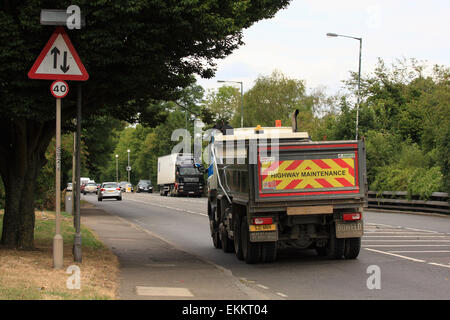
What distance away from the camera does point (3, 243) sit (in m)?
14.9

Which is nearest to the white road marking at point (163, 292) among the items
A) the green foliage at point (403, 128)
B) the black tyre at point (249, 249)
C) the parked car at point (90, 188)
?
the black tyre at point (249, 249)

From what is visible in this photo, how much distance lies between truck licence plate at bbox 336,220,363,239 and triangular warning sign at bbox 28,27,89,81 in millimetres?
5695

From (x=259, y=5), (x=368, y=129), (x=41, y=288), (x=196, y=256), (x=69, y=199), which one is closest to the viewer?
(x=41, y=288)

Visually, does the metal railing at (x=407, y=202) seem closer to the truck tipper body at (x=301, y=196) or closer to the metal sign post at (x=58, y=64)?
the truck tipper body at (x=301, y=196)

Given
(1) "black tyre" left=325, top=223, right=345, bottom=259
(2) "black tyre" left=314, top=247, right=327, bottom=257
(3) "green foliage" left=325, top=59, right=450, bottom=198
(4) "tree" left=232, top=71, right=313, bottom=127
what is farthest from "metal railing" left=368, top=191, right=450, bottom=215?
(4) "tree" left=232, top=71, right=313, bottom=127

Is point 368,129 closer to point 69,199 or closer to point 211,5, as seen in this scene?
point 69,199

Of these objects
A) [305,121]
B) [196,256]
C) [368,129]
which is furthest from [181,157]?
[196,256]

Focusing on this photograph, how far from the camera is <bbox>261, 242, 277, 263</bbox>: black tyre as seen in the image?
14.2 m

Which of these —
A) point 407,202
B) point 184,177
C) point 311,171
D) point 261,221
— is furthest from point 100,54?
point 184,177

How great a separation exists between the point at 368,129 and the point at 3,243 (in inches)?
1347

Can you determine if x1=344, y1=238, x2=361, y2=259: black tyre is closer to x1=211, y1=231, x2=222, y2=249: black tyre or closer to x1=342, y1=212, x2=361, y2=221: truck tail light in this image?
x1=342, y1=212, x2=361, y2=221: truck tail light

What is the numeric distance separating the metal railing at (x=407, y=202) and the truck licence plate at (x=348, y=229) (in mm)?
18233

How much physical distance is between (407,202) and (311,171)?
22082mm

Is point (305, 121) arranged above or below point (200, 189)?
above
